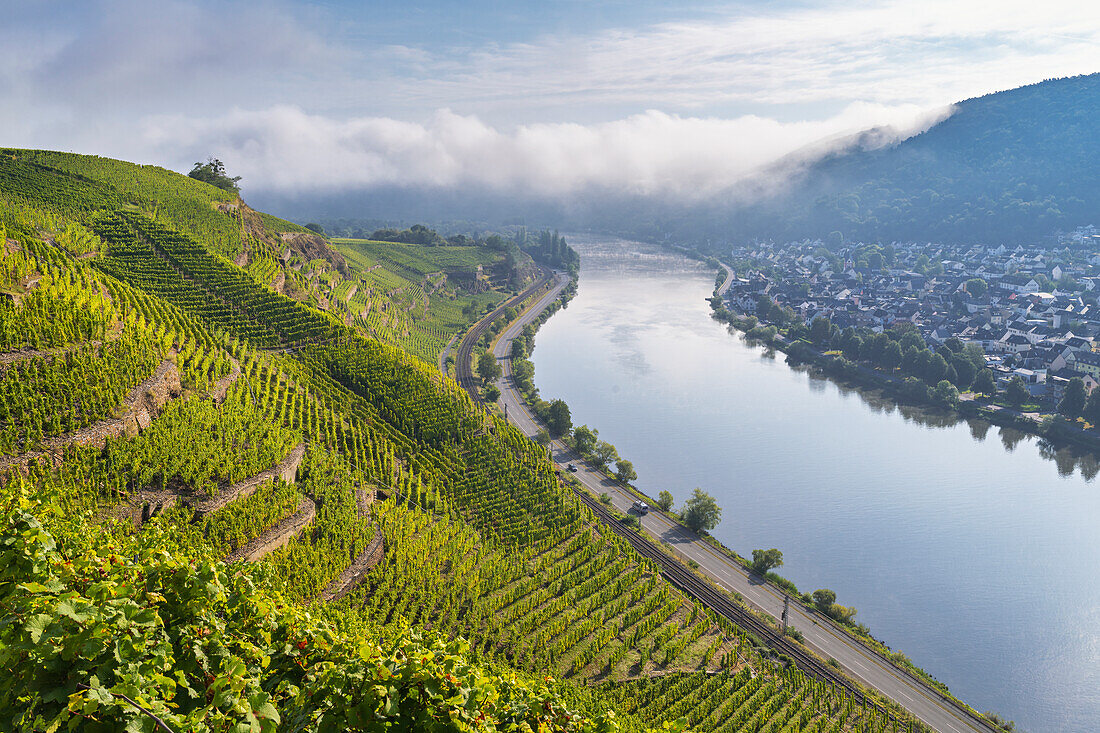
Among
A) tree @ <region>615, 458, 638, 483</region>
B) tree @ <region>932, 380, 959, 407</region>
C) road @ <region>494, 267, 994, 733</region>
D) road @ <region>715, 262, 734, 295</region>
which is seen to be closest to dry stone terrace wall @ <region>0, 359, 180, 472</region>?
road @ <region>494, 267, 994, 733</region>

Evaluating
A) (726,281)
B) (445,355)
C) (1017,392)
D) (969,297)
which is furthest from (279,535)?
(726,281)

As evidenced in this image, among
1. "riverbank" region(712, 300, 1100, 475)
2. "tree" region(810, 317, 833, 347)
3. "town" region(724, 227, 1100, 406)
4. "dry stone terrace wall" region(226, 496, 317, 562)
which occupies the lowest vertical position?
"dry stone terrace wall" region(226, 496, 317, 562)

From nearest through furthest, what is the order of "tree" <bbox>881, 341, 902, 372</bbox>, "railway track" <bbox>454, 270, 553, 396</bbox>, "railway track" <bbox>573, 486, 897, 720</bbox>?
"railway track" <bbox>573, 486, 897, 720</bbox> < "railway track" <bbox>454, 270, 553, 396</bbox> < "tree" <bbox>881, 341, 902, 372</bbox>

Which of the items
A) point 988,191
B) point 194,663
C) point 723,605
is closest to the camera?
point 194,663

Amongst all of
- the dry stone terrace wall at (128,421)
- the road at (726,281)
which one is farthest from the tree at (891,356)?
the dry stone terrace wall at (128,421)

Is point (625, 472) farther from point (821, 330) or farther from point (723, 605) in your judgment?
point (821, 330)

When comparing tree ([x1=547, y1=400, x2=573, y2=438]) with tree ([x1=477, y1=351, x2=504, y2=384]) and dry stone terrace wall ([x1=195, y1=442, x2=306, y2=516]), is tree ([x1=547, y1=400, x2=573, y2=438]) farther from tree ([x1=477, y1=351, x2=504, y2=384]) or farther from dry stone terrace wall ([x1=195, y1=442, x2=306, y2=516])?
dry stone terrace wall ([x1=195, y1=442, x2=306, y2=516])

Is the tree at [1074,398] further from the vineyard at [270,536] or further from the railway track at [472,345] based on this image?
the railway track at [472,345]
